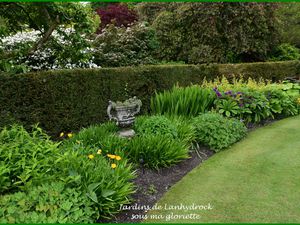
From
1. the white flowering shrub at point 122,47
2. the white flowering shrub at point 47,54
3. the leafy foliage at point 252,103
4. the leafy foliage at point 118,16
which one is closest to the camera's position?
the white flowering shrub at point 47,54

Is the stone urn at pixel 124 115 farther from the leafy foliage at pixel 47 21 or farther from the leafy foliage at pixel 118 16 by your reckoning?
the leafy foliage at pixel 118 16

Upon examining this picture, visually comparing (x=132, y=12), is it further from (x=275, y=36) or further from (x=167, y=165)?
(x=167, y=165)

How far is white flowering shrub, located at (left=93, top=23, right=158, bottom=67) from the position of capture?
1098cm

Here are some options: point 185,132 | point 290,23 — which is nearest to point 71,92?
point 185,132

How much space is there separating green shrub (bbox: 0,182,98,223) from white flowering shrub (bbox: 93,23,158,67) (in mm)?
8147

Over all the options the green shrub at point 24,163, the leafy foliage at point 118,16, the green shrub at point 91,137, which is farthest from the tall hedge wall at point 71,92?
the leafy foliage at point 118,16

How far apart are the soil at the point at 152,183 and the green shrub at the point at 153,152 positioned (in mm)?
121

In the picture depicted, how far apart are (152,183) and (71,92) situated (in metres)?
2.69

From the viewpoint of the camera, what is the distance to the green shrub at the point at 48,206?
2801mm

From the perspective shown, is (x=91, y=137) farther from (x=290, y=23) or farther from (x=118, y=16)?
(x=290, y=23)

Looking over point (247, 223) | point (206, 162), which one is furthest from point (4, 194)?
point (206, 162)

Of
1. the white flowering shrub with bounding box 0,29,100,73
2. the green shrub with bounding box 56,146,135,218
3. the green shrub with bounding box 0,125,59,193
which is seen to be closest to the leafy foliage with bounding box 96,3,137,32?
the white flowering shrub with bounding box 0,29,100,73

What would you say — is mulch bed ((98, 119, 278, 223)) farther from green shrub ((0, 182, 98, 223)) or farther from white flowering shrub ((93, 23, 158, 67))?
white flowering shrub ((93, 23, 158, 67))

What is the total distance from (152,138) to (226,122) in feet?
7.03
